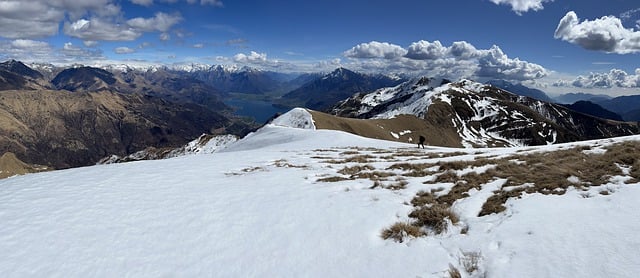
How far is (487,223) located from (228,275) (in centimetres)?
675

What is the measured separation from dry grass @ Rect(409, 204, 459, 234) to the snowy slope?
0.99ft

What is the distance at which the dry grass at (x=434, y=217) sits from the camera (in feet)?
29.1

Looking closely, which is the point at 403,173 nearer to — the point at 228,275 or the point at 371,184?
the point at 371,184

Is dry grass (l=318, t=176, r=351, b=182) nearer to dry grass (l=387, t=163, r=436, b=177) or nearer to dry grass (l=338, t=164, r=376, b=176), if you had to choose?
dry grass (l=338, t=164, r=376, b=176)

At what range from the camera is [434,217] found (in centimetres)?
924

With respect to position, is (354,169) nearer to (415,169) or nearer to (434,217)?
(415,169)

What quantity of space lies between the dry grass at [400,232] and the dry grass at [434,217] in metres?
0.49

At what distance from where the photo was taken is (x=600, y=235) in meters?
6.78

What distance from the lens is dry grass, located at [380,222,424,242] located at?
27.4 feet

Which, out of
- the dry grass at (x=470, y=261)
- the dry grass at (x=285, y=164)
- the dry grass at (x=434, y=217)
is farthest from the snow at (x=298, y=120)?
the dry grass at (x=470, y=261)

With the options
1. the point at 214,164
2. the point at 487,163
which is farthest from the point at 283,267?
the point at 214,164

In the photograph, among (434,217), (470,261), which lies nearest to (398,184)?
(434,217)

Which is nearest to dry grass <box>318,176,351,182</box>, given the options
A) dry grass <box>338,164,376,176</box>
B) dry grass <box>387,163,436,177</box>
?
dry grass <box>338,164,376,176</box>

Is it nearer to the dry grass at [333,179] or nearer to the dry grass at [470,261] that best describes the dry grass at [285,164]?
the dry grass at [333,179]
